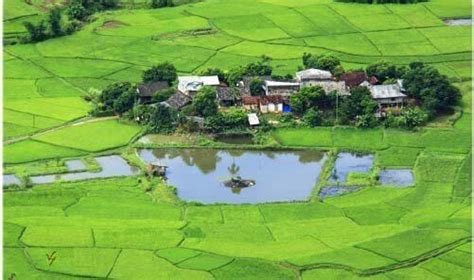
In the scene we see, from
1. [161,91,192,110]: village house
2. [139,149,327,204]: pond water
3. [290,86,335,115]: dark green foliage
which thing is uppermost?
[290,86,335,115]: dark green foliage

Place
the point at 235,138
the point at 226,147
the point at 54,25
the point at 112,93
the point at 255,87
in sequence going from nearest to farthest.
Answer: the point at 226,147, the point at 235,138, the point at 112,93, the point at 255,87, the point at 54,25

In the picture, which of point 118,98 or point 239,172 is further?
point 118,98

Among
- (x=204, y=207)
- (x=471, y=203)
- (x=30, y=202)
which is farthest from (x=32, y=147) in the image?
(x=471, y=203)

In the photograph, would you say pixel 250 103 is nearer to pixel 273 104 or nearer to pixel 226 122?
Answer: pixel 273 104

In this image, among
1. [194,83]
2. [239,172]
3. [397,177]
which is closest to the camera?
[397,177]

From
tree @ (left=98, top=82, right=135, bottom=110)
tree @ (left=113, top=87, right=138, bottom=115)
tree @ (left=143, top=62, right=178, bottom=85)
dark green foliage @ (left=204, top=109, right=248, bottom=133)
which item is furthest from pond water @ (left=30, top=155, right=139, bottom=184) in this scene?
tree @ (left=143, top=62, right=178, bottom=85)

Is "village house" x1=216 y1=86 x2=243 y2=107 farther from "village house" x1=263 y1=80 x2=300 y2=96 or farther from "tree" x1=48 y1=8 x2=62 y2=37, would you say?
"tree" x1=48 y1=8 x2=62 y2=37

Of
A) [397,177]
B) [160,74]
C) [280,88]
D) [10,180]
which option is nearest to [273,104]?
[280,88]
